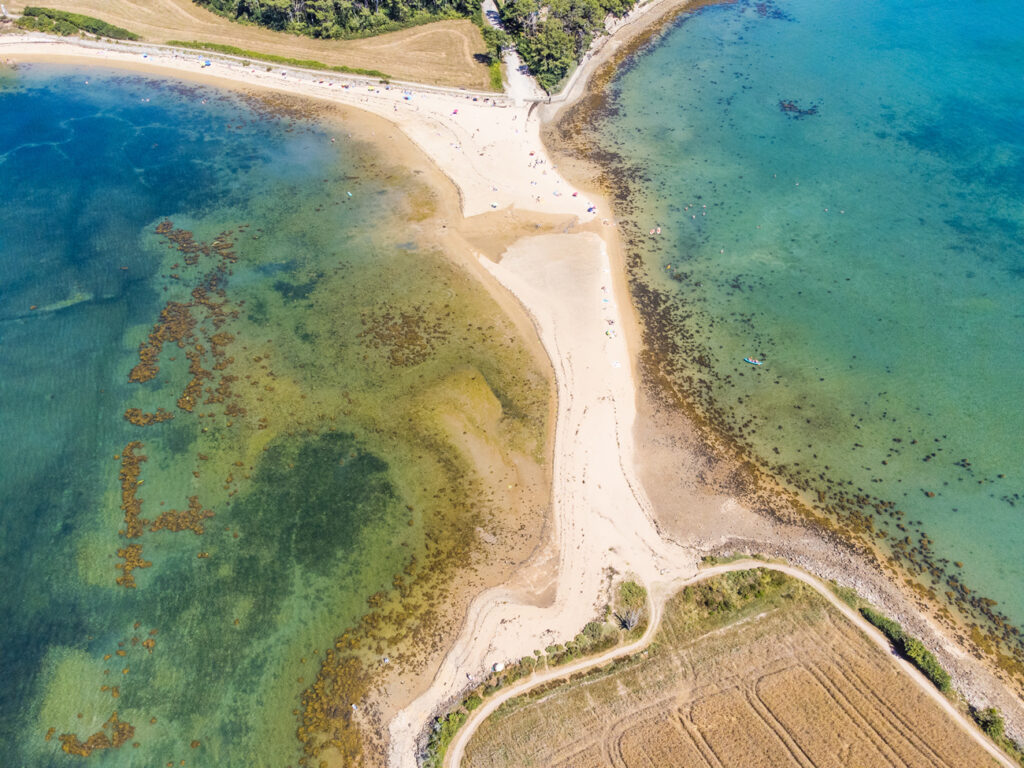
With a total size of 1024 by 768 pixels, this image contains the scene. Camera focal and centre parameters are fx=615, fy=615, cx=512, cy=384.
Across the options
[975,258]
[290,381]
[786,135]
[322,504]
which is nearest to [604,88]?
[786,135]

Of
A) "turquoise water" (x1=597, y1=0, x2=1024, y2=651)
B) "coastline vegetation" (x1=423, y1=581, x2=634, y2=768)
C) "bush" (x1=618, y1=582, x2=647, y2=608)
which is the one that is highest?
"turquoise water" (x1=597, y1=0, x2=1024, y2=651)

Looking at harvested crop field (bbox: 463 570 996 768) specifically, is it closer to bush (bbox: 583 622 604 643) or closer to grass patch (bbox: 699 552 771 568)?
bush (bbox: 583 622 604 643)

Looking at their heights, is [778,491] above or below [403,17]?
below

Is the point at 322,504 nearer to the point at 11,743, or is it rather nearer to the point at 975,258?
the point at 11,743

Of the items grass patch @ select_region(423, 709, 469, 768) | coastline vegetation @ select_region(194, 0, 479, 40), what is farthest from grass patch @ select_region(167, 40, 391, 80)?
grass patch @ select_region(423, 709, 469, 768)

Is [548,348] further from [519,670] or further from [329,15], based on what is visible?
[329,15]

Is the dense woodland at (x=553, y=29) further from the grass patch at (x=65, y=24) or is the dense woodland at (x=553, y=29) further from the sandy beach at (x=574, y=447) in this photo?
the grass patch at (x=65, y=24)

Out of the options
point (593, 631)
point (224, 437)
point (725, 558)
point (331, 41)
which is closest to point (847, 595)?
point (725, 558)
